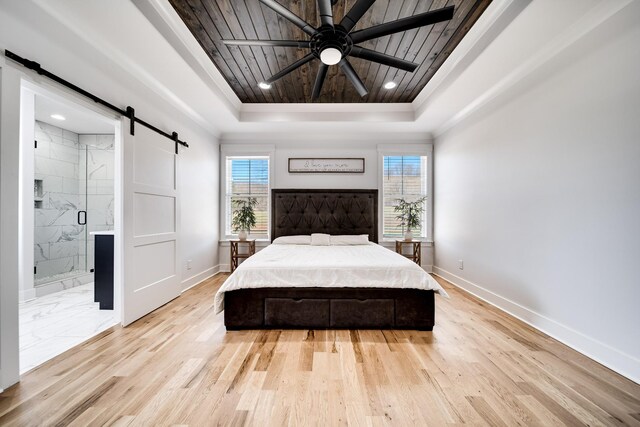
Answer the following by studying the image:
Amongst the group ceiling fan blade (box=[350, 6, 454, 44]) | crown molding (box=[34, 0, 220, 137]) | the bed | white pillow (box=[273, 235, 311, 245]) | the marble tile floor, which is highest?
crown molding (box=[34, 0, 220, 137])

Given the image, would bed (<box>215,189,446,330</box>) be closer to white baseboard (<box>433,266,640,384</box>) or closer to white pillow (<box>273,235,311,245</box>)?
white baseboard (<box>433,266,640,384</box>)

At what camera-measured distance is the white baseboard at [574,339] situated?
1.74m

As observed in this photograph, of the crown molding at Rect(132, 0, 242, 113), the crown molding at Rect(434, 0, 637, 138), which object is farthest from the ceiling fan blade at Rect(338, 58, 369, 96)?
the crown molding at Rect(434, 0, 637, 138)

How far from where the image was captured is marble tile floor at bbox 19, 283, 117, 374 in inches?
81.1

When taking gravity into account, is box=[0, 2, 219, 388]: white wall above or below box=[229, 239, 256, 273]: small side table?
above

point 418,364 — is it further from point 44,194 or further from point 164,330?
point 44,194

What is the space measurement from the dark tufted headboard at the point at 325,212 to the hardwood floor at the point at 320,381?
233 cm

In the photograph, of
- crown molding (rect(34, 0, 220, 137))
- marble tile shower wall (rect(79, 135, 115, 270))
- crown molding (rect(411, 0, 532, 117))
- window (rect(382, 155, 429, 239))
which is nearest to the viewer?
crown molding (rect(34, 0, 220, 137))

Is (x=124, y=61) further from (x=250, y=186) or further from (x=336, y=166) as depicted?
(x=336, y=166)

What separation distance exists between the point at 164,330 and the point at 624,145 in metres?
3.98

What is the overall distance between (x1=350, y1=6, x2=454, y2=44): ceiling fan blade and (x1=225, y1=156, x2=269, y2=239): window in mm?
3277

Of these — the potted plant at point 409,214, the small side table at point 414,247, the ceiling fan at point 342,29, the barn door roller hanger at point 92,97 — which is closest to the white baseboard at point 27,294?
the barn door roller hanger at point 92,97

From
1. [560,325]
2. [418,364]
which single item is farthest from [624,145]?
[418,364]

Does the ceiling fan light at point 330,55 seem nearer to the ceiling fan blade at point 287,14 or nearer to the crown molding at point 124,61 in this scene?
the ceiling fan blade at point 287,14
